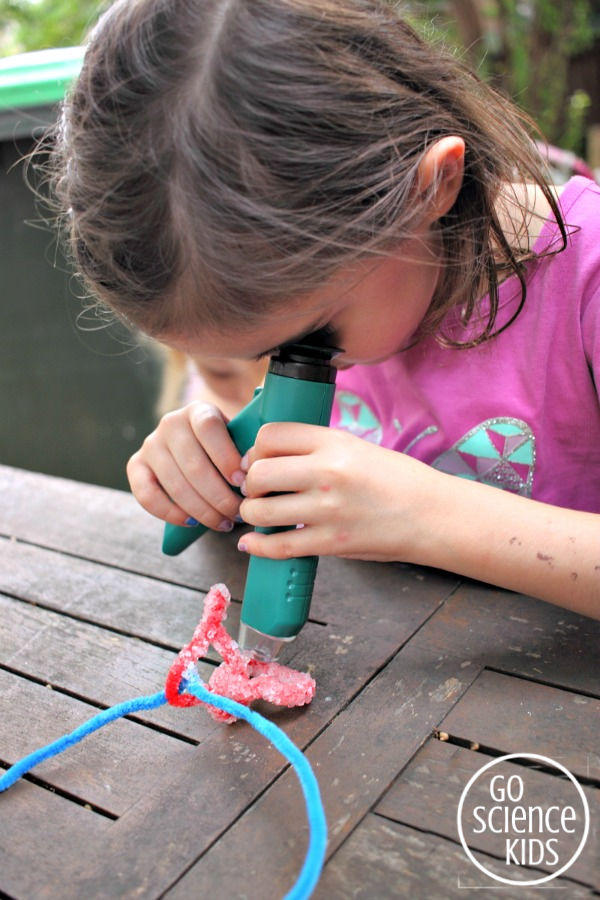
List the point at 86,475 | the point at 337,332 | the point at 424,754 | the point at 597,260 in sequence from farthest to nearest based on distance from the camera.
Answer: the point at 86,475, the point at 597,260, the point at 337,332, the point at 424,754

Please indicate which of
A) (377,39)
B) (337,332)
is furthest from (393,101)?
(337,332)

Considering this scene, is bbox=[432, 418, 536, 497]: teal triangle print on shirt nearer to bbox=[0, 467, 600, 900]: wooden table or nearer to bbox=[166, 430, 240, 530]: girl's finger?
bbox=[0, 467, 600, 900]: wooden table

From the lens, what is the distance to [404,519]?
2.29 ft

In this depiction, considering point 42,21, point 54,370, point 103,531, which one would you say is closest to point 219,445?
point 103,531

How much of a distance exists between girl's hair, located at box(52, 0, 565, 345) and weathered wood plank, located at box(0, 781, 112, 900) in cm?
38

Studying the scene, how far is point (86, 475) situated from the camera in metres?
2.76

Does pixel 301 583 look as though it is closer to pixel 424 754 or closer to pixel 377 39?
pixel 424 754

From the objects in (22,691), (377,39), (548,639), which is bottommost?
(22,691)

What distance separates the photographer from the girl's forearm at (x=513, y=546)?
0.71m

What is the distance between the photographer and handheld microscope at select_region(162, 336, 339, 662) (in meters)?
0.68

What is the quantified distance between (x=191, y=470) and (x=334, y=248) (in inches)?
12.6

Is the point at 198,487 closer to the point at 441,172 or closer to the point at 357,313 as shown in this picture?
the point at 357,313

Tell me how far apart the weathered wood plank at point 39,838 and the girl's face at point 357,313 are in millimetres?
376

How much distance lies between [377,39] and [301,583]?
450 mm
